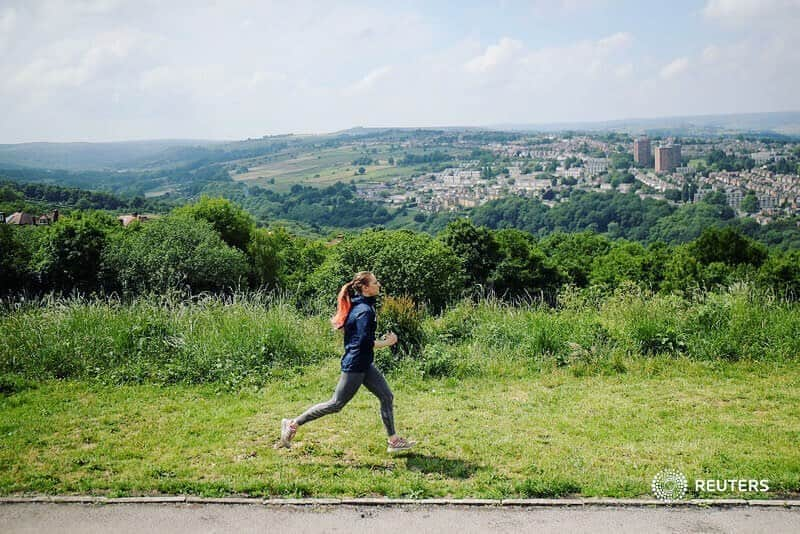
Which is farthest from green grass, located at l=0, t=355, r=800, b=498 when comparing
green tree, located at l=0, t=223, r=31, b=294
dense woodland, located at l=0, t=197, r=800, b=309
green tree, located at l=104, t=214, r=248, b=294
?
green tree, located at l=0, t=223, r=31, b=294

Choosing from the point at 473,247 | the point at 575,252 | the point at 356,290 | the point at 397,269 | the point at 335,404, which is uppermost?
the point at 356,290

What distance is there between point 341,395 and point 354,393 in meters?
0.14

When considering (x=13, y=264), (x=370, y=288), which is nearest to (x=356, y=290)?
(x=370, y=288)

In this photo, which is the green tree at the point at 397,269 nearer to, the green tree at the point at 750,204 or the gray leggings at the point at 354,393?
the gray leggings at the point at 354,393

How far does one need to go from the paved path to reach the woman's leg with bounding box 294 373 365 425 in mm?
1282

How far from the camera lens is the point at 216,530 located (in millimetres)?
5336

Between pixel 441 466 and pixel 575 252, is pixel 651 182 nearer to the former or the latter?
pixel 575 252

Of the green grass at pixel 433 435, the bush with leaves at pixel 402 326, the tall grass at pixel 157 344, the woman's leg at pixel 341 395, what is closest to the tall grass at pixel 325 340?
the tall grass at pixel 157 344

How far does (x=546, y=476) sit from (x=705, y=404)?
3160 mm

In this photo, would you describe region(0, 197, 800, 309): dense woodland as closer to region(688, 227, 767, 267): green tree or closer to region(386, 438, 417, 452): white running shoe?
region(688, 227, 767, 267): green tree

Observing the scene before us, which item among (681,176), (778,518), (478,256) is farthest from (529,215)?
(778,518)

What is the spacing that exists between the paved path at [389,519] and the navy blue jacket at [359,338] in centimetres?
146

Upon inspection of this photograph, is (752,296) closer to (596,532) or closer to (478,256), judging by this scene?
(596,532)

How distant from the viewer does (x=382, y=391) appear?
6754 millimetres
